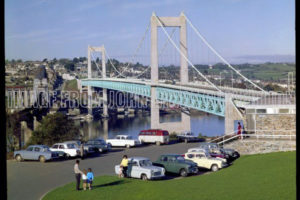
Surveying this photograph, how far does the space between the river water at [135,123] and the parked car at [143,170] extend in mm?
41496

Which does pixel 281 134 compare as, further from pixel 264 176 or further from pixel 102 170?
pixel 102 170

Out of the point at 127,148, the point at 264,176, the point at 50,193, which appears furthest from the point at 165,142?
the point at 50,193

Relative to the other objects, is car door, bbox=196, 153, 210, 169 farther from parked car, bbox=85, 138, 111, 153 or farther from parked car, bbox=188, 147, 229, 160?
parked car, bbox=85, 138, 111, 153

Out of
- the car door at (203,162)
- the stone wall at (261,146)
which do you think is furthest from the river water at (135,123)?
the car door at (203,162)

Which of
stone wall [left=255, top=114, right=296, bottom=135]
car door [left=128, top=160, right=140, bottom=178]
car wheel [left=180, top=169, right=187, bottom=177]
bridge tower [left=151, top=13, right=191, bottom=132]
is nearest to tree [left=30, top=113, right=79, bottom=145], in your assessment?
bridge tower [left=151, top=13, right=191, bottom=132]

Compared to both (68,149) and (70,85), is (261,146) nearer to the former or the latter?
(68,149)

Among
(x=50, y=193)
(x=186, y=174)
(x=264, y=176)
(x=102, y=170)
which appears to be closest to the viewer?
(x=50, y=193)

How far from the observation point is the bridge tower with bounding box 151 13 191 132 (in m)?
46.7

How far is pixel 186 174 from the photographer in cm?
1762

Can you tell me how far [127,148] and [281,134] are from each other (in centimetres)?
756

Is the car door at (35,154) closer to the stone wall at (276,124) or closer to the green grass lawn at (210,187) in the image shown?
the green grass lawn at (210,187)

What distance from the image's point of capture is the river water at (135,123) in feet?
205

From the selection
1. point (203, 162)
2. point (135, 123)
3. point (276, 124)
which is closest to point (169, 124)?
point (276, 124)

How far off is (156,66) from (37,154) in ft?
95.2
